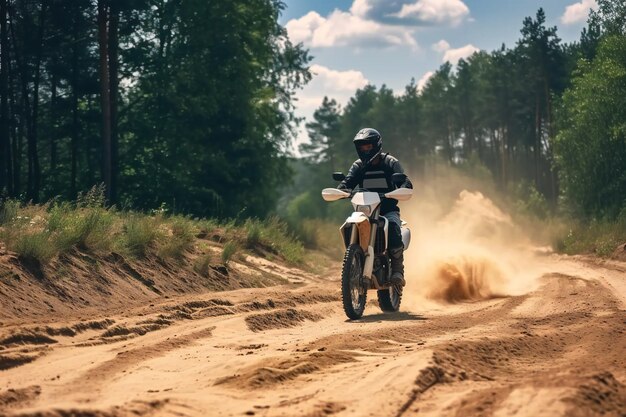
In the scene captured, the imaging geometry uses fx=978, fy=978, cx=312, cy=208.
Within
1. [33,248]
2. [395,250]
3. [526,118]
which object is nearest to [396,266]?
[395,250]

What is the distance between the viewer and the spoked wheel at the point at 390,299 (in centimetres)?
1401

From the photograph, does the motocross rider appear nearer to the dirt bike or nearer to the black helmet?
the black helmet

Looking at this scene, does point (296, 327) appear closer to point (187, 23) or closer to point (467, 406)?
point (467, 406)

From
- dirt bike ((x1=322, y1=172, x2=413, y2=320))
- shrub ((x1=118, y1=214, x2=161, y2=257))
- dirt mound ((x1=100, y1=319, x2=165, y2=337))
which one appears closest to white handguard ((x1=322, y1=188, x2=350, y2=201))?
dirt bike ((x1=322, y1=172, x2=413, y2=320))

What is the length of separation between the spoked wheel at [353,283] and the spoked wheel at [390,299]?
0.94m

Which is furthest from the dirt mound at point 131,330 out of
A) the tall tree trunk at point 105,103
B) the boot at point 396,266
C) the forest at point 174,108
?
the tall tree trunk at point 105,103

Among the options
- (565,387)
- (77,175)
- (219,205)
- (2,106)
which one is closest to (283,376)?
(565,387)

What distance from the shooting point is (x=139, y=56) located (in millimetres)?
40000

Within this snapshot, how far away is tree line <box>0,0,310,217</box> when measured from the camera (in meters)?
35.3

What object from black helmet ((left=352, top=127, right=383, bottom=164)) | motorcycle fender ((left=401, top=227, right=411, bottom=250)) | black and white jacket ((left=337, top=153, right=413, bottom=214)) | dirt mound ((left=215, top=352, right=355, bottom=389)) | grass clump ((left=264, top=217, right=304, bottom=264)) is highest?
black helmet ((left=352, top=127, right=383, bottom=164))

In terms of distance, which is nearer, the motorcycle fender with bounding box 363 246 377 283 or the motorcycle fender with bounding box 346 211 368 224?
the motorcycle fender with bounding box 346 211 368 224

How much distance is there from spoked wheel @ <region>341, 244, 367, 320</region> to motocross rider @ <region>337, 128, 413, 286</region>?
0.77 metres

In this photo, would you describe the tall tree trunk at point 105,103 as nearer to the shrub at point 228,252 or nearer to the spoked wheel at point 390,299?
the shrub at point 228,252

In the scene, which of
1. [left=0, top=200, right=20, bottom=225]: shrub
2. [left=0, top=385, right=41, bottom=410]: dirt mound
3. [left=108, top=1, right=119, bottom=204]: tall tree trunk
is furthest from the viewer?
[left=108, top=1, right=119, bottom=204]: tall tree trunk
